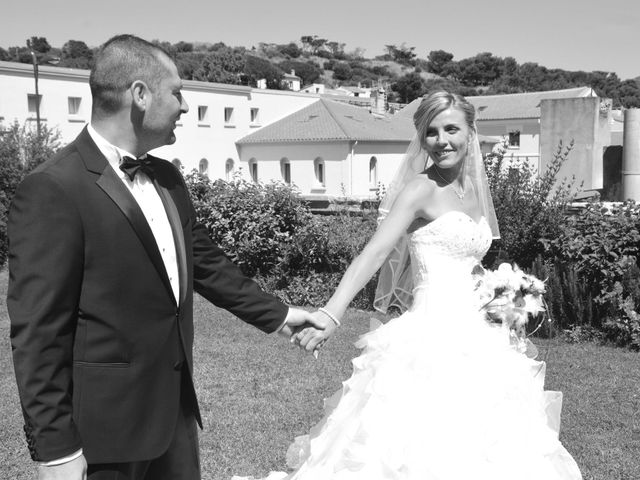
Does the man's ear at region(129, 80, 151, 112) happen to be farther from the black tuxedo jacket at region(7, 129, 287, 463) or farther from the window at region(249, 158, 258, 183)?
the window at region(249, 158, 258, 183)

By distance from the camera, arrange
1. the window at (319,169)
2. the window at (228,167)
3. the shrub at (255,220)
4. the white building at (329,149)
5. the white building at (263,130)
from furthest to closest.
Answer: the window at (228,167), the window at (319,169), the white building at (329,149), the white building at (263,130), the shrub at (255,220)

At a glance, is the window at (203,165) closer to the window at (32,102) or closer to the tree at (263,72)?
the window at (32,102)

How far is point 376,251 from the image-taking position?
158 inches

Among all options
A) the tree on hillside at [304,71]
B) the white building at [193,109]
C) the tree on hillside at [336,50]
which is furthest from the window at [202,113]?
the tree on hillside at [336,50]

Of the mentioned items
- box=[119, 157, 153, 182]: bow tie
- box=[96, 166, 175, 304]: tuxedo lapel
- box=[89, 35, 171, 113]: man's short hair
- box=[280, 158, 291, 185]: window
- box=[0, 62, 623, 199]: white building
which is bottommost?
box=[96, 166, 175, 304]: tuxedo lapel

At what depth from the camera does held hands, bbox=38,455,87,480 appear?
2.40 meters

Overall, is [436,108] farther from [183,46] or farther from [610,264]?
[183,46]

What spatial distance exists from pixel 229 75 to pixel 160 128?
269 feet

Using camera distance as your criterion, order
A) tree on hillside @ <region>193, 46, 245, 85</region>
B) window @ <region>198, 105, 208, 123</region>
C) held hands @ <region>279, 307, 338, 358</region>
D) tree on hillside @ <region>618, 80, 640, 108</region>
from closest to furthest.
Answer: held hands @ <region>279, 307, 338, 358</region>
window @ <region>198, 105, 208, 123</region>
tree on hillside @ <region>193, 46, 245, 85</region>
tree on hillside @ <region>618, 80, 640, 108</region>

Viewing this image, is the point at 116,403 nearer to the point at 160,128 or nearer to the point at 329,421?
the point at 160,128

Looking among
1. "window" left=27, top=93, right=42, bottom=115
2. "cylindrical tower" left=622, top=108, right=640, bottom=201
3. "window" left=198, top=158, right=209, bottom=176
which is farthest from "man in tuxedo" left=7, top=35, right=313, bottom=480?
"window" left=198, top=158, right=209, bottom=176

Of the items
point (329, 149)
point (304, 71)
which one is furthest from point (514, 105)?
point (304, 71)

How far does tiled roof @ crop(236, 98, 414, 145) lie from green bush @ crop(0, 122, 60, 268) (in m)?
27.6

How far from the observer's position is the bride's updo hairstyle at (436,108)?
414cm
